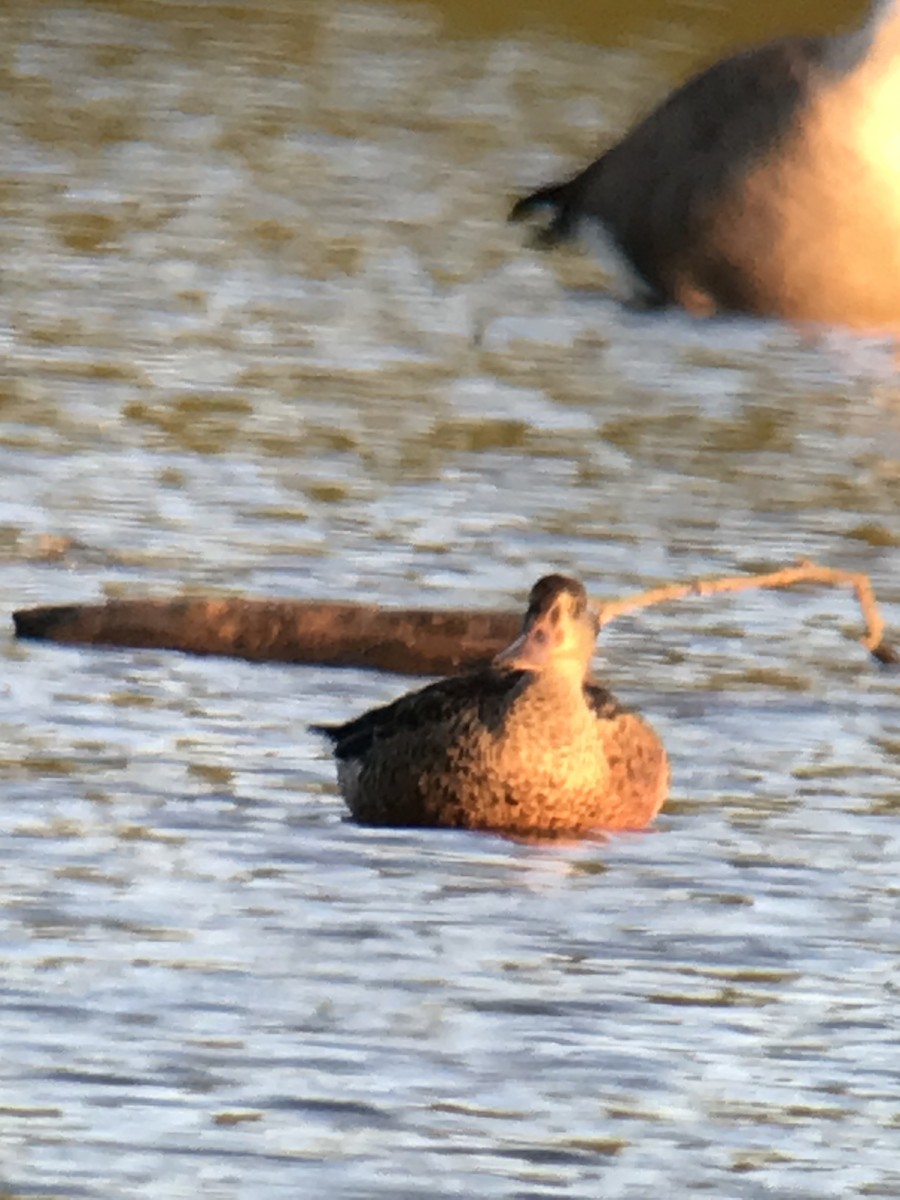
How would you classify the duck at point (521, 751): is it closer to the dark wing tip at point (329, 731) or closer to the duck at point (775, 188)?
the dark wing tip at point (329, 731)

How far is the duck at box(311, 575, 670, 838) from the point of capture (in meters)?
6.18

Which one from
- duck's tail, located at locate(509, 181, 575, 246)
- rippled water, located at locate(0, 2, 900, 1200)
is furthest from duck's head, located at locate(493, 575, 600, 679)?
duck's tail, located at locate(509, 181, 575, 246)

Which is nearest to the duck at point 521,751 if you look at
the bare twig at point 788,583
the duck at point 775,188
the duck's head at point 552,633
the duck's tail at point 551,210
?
the duck's head at point 552,633

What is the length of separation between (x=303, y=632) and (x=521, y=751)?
0.95 metres

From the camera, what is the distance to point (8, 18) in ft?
53.9

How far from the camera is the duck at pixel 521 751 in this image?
6.18 metres

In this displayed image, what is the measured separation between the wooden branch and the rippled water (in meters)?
0.07

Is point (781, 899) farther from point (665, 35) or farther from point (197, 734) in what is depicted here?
point (665, 35)

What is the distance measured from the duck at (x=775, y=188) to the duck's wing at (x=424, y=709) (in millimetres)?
4324

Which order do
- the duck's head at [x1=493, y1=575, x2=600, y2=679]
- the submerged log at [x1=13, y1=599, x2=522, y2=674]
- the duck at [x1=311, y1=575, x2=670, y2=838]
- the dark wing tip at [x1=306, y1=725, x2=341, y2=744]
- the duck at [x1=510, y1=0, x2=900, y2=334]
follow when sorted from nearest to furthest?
the duck at [x1=311, y1=575, x2=670, y2=838]
the duck's head at [x1=493, y1=575, x2=600, y2=679]
the dark wing tip at [x1=306, y1=725, x2=341, y2=744]
the submerged log at [x1=13, y1=599, x2=522, y2=674]
the duck at [x1=510, y1=0, x2=900, y2=334]

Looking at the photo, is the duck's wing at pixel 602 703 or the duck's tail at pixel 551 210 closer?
the duck's wing at pixel 602 703

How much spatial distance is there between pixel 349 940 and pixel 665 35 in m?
11.7

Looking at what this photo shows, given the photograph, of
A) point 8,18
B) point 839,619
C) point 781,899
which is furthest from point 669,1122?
point 8,18

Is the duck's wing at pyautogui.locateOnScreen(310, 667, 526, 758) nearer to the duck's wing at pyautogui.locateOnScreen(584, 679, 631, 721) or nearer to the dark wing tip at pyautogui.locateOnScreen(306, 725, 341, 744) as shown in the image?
the dark wing tip at pyautogui.locateOnScreen(306, 725, 341, 744)
